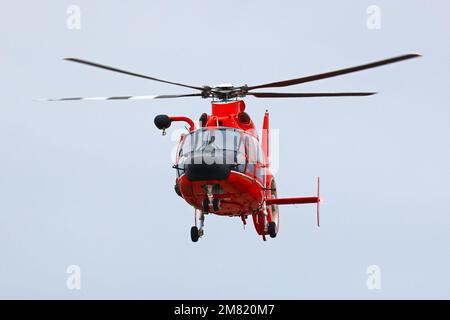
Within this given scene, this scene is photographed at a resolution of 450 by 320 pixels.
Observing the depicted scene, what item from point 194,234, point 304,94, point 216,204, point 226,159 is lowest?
point 194,234

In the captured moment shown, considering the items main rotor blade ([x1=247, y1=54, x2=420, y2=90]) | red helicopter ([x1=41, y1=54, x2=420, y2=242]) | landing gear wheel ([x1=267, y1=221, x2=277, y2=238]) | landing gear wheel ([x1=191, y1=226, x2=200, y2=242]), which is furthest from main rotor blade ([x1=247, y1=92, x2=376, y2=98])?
landing gear wheel ([x1=191, y1=226, x2=200, y2=242])

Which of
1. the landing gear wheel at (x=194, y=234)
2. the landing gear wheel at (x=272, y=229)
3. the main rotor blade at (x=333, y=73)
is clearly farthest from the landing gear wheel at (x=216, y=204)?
the main rotor blade at (x=333, y=73)

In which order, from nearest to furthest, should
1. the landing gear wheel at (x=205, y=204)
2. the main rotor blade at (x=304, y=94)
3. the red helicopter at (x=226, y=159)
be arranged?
the red helicopter at (x=226, y=159), the landing gear wheel at (x=205, y=204), the main rotor blade at (x=304, y=94)

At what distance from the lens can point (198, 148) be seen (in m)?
28.7

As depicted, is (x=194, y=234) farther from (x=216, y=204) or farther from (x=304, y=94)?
(x=304, y=94)

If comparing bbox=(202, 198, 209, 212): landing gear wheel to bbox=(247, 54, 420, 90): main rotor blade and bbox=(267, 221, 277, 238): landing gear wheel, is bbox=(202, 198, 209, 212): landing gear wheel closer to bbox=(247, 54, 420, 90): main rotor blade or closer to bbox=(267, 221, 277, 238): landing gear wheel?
bbox=(267, 221, 277, 238): landing gear wheel

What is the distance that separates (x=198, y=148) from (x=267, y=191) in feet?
13.2

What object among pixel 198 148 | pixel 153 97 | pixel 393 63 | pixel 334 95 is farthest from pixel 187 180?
pixel 393 63

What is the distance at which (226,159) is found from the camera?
2844 centimetres

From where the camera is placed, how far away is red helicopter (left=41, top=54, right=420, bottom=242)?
92.2 ft

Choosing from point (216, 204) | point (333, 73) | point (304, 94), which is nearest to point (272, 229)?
point (216, 204)

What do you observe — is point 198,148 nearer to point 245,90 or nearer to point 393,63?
point 245,90

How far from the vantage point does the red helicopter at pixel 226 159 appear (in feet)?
92.2

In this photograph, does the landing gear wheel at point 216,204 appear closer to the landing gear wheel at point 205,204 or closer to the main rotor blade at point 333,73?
the landing gear wheel at point 205,204
